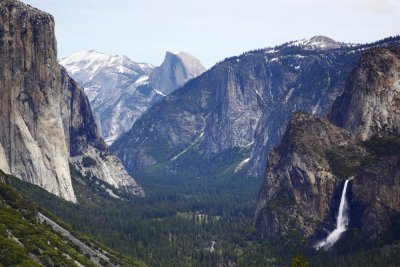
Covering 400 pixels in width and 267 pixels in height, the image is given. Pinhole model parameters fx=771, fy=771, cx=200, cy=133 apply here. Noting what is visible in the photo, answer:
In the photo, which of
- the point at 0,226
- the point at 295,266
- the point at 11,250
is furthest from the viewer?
the point at 0,226

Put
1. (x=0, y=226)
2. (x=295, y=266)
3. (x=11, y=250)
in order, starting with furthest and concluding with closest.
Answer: (x=0, y=226), (x=11, y=250), (x=295, y=266)

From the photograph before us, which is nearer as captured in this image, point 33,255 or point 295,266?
point 295,266

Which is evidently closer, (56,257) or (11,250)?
(11,250)

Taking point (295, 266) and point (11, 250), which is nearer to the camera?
point (295, 266)

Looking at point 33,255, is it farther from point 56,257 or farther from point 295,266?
point 295,266

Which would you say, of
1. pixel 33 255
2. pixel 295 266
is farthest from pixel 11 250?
pixel 295 266

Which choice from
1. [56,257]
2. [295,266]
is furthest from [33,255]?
[295,266]

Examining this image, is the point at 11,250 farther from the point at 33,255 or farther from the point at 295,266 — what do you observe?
the point at 295,266

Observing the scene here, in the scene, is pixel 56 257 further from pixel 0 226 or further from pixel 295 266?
pixel 295 266
